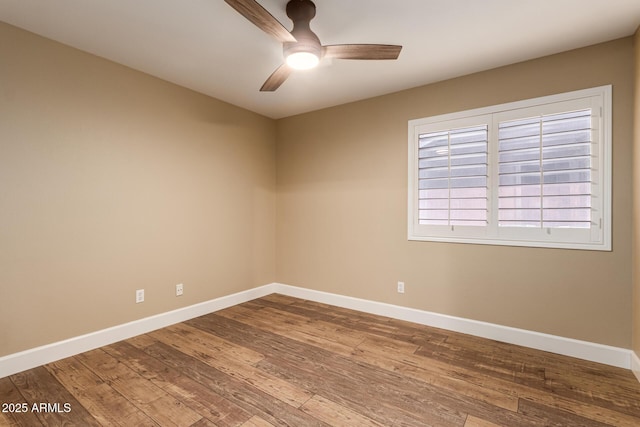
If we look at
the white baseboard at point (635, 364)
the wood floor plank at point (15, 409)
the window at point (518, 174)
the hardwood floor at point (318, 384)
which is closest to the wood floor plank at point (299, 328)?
the hardwood floor at point (318, 384)

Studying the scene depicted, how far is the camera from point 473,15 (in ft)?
6.81

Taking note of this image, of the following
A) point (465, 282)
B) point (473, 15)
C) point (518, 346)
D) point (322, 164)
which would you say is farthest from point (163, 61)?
point (518, 346)

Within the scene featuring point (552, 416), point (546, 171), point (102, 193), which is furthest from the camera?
point (102, 193)

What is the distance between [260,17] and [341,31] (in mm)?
840

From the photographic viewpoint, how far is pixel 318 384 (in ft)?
6.95

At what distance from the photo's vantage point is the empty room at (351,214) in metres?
1.98

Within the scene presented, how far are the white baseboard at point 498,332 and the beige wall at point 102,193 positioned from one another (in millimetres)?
1624

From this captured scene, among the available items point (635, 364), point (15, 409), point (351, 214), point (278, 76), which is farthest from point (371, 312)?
point (15, 409)

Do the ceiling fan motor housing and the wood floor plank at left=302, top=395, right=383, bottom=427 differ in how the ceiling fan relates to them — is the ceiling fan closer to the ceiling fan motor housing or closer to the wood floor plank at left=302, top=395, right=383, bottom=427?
the ceiling fan motor housing

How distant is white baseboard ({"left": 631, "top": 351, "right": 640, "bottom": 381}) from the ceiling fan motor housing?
124 inches

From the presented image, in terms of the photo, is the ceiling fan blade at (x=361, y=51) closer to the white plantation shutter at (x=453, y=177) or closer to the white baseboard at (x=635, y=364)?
the white plantation shutter at (x=453, y=177)

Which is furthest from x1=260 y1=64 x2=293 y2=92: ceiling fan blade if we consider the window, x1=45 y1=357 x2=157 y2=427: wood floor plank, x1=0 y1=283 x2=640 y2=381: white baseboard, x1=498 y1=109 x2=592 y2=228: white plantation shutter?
x1=0 y1=283 x2=640 y2=381: white baseboard

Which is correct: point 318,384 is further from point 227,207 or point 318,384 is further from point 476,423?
point 227,207

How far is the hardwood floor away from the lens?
5.84 ft
